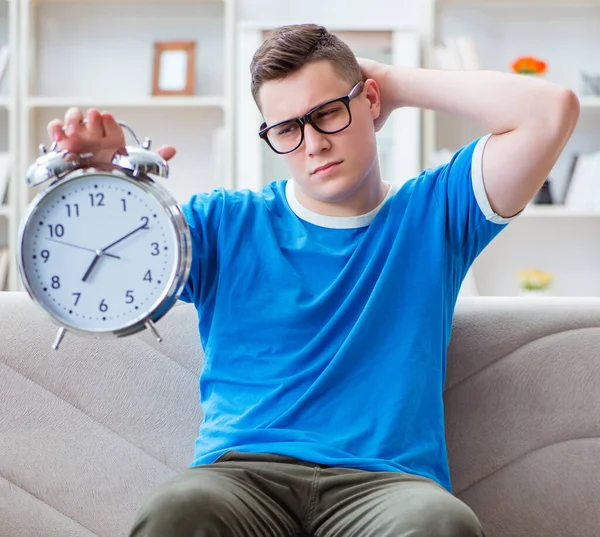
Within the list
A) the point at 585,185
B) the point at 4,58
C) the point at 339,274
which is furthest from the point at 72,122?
the point at 585,185

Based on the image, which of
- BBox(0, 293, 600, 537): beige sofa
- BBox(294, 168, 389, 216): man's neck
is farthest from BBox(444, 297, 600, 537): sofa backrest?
BBox(294, 168, 389, 216): man's neck

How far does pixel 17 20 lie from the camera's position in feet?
12.8

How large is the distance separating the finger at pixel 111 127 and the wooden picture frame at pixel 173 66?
2.88 m

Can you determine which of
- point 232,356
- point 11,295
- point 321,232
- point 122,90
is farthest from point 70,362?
point 122,90

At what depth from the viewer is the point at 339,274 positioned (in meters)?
1.44

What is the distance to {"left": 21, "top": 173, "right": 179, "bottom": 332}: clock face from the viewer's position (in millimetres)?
1124

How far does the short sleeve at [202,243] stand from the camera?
57.7 inches

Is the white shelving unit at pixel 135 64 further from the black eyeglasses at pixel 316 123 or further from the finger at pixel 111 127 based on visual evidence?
the finger at pixel 111 127

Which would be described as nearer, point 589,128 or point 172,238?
point 172,238

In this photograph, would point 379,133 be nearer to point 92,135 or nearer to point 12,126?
point 12,126

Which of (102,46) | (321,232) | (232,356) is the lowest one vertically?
(232,356)

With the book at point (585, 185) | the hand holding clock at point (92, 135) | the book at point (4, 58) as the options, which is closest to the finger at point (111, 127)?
the hand holding clock at point (92, 135)

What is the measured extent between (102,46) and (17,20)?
1.28 feet

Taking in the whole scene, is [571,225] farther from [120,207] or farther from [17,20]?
[120,207]
